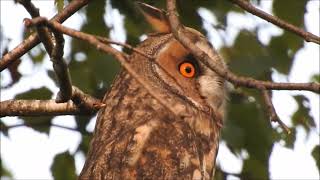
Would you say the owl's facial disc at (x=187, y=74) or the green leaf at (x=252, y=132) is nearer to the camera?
the owl's facial disc at (x=187, y=74)

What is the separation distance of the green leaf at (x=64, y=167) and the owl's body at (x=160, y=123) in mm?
877

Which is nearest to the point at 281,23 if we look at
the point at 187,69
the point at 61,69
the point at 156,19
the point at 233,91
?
the point at 61,69

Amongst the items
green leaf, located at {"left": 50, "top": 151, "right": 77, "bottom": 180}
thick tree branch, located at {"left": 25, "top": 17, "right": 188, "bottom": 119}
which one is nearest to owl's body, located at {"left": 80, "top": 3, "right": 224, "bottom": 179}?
thick tree branch, located at {"left": 25, "top": 17, "right": 188, "bottom": 119}

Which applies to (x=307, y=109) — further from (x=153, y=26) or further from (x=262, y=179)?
(x=153, y=26)

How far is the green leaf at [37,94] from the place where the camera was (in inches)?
152

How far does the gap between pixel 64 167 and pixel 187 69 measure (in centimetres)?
109

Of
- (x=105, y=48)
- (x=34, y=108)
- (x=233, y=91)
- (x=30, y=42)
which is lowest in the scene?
(x=105, y=48)

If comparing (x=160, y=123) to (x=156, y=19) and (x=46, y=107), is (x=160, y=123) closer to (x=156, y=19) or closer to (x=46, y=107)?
(x=46, y=107)

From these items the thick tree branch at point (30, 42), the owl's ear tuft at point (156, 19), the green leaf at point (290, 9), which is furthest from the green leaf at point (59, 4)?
the green leaf at point (290, 9)

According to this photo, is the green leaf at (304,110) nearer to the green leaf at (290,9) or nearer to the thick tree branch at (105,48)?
the green leaf at (290,9)

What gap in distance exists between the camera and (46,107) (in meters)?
2.72

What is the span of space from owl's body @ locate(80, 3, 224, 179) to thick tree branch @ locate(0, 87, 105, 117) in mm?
178

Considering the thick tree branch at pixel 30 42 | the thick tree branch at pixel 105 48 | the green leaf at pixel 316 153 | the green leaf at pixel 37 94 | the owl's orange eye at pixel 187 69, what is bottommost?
the thick tree branch at pixel 105 48

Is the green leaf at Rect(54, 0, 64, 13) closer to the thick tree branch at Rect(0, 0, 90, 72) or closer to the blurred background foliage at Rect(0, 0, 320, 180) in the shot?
the thick tree branch at Rect(0, 0, 90, 72)
